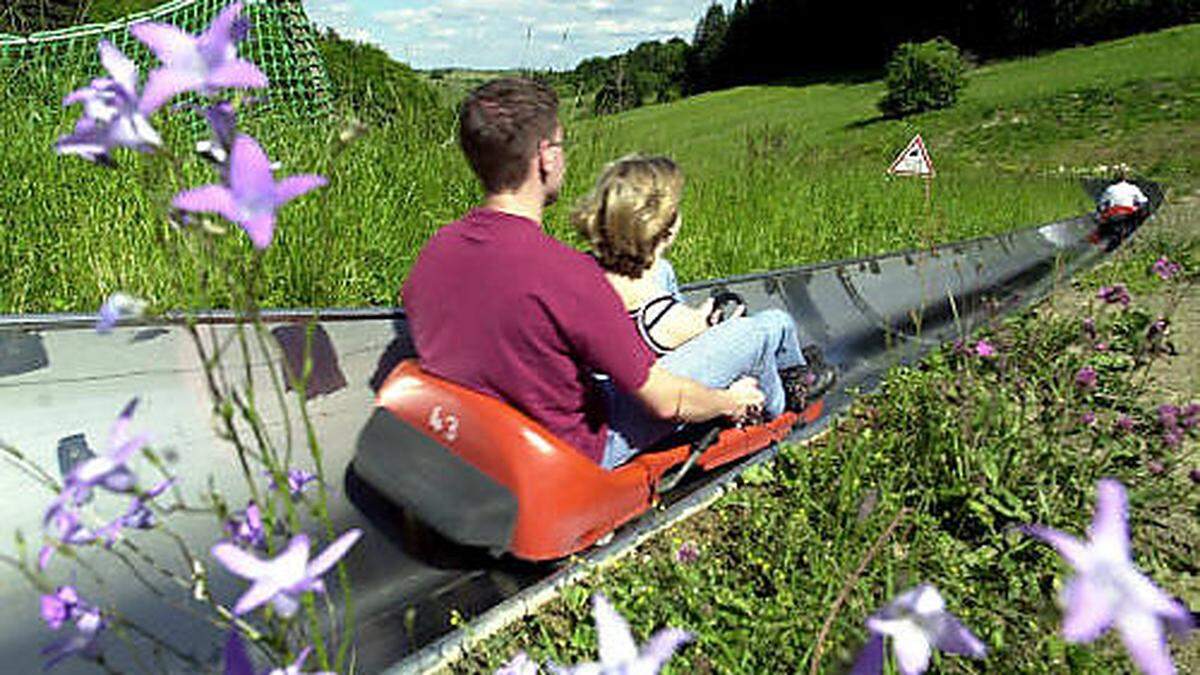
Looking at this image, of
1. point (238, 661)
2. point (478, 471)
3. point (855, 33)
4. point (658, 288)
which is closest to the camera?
point (238, 661)

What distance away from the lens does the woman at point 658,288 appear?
316 centimetres

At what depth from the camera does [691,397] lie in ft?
9.27

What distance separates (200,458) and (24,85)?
2.92m

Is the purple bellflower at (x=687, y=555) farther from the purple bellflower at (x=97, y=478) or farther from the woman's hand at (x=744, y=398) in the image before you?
the purple bellflower at (x=97, y=478)

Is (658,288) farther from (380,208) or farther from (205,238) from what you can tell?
(205,238)

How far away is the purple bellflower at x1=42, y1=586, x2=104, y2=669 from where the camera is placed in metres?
0.67

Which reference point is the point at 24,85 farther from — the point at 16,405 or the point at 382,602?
the point at 382,602

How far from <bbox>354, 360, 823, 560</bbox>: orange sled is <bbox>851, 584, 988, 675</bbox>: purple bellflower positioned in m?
1.97

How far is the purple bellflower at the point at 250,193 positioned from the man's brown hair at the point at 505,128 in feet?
6.53

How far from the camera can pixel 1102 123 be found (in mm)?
25156

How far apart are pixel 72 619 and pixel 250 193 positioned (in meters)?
0.46

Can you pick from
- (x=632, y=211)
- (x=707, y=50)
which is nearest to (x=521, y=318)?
(x=632, y=211)

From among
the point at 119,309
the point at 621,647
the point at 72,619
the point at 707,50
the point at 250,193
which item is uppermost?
the point at 250,193

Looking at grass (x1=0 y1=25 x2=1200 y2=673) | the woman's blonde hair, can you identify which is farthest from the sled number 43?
the woman's blonde hair
